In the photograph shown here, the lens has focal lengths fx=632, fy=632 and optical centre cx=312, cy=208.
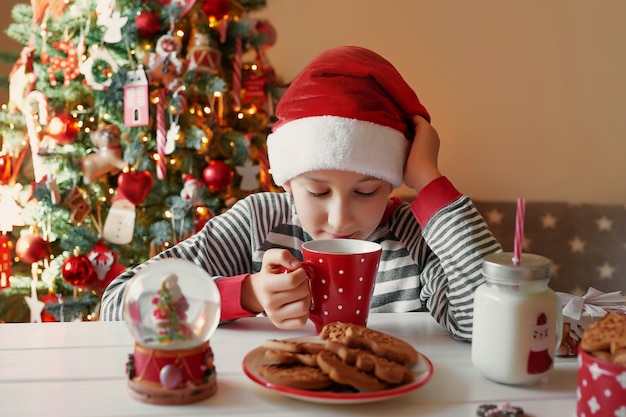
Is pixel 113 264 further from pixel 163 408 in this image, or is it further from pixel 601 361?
pixel 601 361

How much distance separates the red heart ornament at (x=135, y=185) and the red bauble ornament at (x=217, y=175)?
229mm

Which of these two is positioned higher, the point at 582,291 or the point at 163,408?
the point at 163,408

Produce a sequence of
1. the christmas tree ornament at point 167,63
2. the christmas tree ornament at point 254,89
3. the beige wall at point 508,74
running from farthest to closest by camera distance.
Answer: the beige wall at point 508,74 → the christmas tree ornament at point 254,89 → the christmas tree ornament at point 167,63

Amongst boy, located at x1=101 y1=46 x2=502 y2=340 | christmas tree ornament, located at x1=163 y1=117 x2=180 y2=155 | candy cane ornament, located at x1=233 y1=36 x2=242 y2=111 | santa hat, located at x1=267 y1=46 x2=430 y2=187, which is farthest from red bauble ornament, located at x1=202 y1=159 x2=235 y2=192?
santa hat, located at x1=267 y1=46 x2=430 y2=187

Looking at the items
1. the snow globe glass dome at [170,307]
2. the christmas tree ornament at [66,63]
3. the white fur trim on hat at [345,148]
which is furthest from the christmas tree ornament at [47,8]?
the snow globe glass dome at [170,307]

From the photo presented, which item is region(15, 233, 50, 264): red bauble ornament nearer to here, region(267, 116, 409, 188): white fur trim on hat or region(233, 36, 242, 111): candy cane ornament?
region(233, 36, 242, 111): candy cane ornament

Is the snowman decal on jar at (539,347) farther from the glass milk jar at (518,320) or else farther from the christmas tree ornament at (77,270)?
the christmas tree ornament at (77,270)

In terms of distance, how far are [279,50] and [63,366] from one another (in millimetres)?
2509

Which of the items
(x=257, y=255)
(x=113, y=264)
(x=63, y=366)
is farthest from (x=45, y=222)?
(x=63, y=366)

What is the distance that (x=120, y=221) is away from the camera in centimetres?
251

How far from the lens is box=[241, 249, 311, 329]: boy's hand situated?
2.85 feet

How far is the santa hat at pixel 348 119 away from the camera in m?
1.02

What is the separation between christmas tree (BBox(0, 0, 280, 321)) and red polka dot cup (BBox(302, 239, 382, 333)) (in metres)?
1.65

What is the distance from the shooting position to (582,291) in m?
3.00
